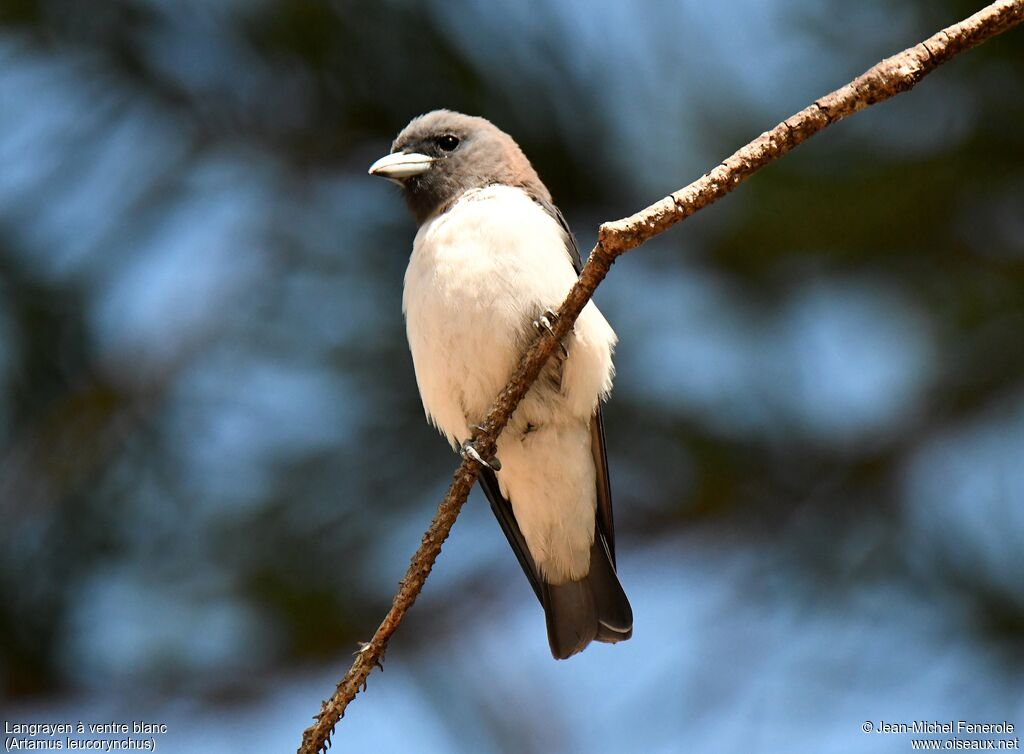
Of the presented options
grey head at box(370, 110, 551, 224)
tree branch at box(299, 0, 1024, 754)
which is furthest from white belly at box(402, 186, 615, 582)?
tree branch at box(299, 0, 1024, 754)

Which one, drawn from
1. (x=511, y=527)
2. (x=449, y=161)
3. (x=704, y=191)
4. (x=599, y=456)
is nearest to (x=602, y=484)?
(x=599, y=456)

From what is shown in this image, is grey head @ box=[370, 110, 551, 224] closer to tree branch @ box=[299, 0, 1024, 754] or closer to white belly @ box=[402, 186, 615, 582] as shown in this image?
white belly @ box=[402, 186, 615, 582]

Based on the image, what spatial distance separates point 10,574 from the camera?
3.77m

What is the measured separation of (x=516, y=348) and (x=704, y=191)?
4.19 feet

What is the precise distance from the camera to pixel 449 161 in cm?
386

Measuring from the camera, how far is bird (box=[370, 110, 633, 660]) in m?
3.35

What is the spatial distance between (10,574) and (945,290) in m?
3.03

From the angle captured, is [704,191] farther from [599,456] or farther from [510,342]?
[599,456]

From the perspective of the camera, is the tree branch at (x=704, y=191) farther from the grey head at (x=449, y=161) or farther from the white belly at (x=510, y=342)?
the grey head at (x=449, y=161)

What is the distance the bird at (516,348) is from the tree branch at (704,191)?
0.87 meters

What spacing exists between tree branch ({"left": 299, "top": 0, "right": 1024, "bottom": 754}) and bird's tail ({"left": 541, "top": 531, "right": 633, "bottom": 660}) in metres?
1.29

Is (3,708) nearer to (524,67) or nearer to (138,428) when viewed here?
(138,428)

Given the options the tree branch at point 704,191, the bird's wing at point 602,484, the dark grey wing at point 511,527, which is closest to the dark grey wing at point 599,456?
the bird's wing at point 602,484

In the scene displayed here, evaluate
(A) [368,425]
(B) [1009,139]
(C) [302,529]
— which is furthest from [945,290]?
(C) [302,529]
